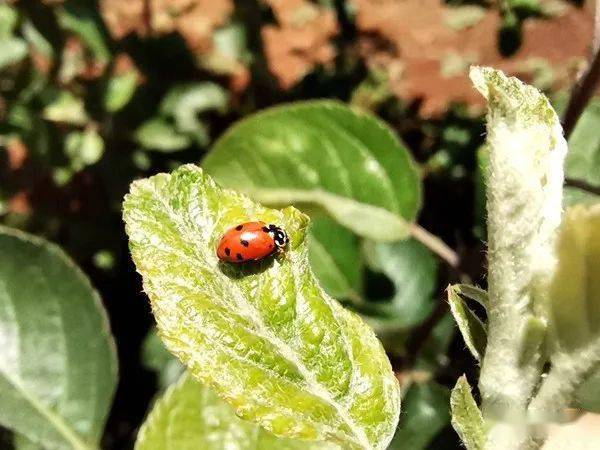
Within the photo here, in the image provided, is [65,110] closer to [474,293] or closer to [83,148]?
[83,148]

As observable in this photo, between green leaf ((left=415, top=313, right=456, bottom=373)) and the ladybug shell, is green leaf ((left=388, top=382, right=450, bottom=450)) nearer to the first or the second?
green leaf ((left=415, top=313, right=456, bottom=373))

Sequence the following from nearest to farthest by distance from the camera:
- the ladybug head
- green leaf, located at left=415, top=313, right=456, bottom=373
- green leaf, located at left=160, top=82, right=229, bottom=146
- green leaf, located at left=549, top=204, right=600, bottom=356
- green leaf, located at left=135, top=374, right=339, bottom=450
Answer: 1. green leaf, located at left=549, top=204, right=600, bottom=356
2. the ladybug head
3. green leaf, located at left=135, top=374, right=339, bottom=450
4. green leaf, located at left=415, top=313, right=456, bottom=373
5. green leaf, located at left=160, top=82, right=229, bottom=146

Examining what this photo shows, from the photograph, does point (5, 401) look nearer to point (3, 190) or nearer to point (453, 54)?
point (3, 190)

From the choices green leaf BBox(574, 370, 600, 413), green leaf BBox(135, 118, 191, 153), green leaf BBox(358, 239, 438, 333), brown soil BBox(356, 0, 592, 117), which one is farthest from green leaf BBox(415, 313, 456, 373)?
brown soil BBox(356, 0, 592, 117)

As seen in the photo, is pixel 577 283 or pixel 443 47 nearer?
pixel 577 283

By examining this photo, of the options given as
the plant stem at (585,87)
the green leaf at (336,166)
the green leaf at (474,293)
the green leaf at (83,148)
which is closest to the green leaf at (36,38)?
the green leaf at (83,148)

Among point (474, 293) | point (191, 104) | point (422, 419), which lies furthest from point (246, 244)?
point (191, 104)

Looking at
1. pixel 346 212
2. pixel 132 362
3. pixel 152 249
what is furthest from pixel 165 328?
pixel 132 362
